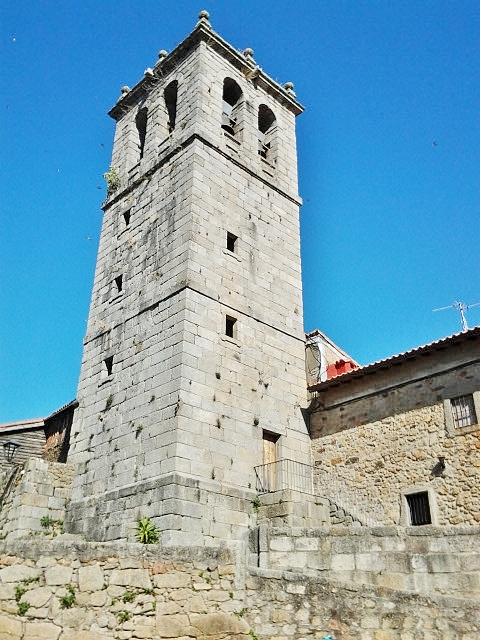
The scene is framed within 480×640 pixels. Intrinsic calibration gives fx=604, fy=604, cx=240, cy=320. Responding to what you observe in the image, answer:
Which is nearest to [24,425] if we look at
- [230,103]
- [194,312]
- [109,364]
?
[109,364]

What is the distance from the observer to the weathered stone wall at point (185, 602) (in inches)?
245

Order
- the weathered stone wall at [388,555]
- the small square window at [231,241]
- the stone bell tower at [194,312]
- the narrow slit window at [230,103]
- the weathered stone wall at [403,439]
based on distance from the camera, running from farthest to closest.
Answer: the narrow slit window at [230,103] → the small square window at [231,241] → the stone bell tower at [194,312] → the weathered stone wall at [403,439] → the weathered stone wall at [388,555]

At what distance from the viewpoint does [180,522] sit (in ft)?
34.9

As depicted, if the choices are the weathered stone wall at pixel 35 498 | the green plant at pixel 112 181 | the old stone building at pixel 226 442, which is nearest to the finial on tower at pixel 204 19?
Result: the old stone building at pixel 226 442

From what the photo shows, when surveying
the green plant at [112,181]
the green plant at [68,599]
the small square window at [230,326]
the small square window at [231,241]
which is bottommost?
the green plant at [68,599]

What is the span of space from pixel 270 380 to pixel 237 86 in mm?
9178

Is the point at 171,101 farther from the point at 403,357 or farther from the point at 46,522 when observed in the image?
the point at 46,522

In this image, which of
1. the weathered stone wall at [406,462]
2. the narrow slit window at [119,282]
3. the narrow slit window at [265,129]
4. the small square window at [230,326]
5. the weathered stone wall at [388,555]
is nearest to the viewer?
the weathered stone wall at [388,555]

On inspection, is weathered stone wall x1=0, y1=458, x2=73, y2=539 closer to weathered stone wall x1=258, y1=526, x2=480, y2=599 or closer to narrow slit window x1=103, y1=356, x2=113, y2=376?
narrow slit window x1=103, y1=356, x2=113, y2=376

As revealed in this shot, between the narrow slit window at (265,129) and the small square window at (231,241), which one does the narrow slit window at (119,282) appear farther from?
the narrow slit window at (265,129)

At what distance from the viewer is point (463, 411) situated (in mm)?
11812

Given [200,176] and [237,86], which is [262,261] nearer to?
[200,176]

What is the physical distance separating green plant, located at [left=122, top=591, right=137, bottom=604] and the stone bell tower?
3.90 metres

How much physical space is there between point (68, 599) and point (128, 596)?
2.15ft
